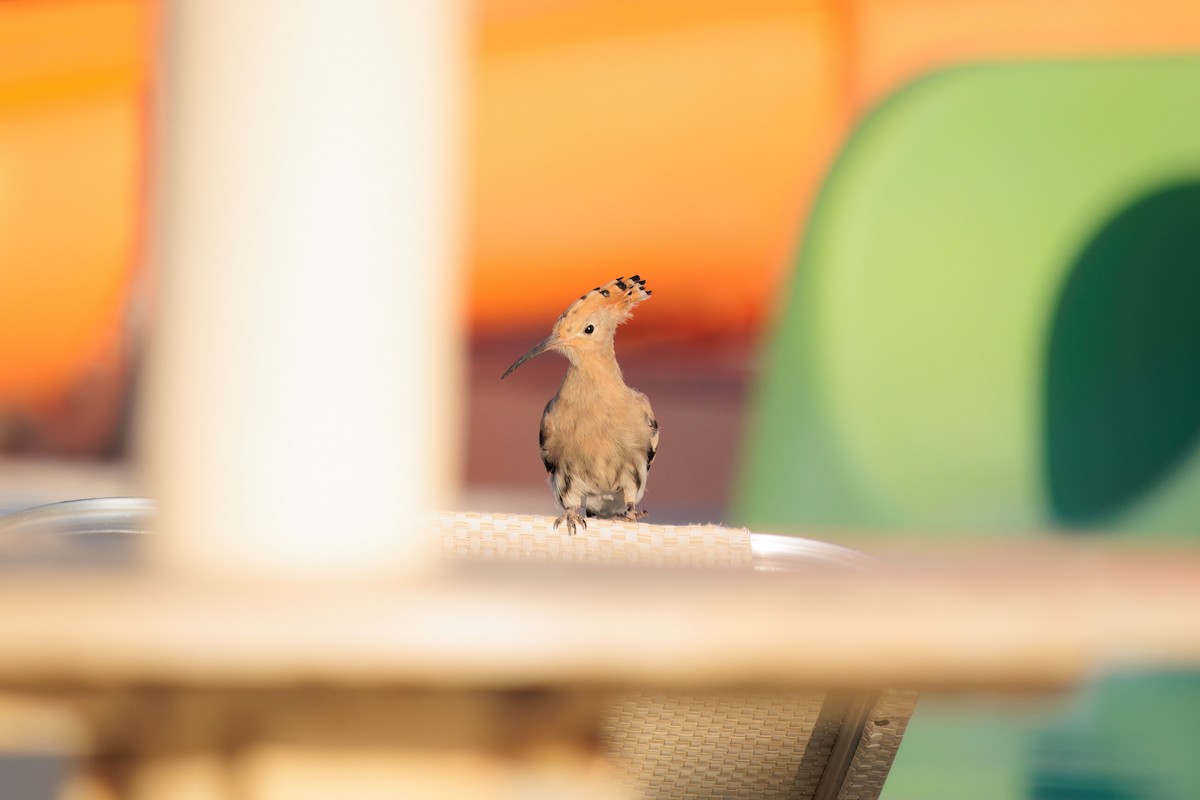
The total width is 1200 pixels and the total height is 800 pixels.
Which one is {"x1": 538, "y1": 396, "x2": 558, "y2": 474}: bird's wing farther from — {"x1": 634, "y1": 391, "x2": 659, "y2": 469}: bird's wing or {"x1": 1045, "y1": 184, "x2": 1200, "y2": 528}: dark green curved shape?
{"x1": 1045, "y1": 184, "x2": 1200, "y2": 528}: dark green curved shape

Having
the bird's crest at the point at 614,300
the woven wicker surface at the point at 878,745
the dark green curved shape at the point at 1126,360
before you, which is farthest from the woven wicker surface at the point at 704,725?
the dark green curved shape at the point at 1126,360

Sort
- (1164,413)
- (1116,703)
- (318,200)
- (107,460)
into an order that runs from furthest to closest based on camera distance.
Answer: (107,460), (1164,413), (1116,703), (318,200)

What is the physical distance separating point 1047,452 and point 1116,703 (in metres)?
0.67

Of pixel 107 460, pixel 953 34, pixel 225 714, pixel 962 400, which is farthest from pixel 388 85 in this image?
pixel 107 460

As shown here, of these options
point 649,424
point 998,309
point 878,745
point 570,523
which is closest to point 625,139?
point 998,309

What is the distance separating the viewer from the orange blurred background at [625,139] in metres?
4.41

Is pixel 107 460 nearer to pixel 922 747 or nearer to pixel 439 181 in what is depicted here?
pixel 922 747

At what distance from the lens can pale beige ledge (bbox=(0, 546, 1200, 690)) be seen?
27cm

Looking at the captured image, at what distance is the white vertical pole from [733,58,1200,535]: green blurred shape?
75.7 inches

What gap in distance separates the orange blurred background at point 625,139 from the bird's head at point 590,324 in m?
3.02

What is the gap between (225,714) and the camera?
34 centimetres

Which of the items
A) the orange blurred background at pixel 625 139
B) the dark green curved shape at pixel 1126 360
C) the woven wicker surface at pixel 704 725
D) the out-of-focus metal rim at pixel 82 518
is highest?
the orange blurred background at pixel 625 139

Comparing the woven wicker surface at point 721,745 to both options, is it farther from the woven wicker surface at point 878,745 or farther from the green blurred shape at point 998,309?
the green blurred shape at point 998,309

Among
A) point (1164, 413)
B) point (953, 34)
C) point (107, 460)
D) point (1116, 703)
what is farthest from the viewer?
point (107, 460)
